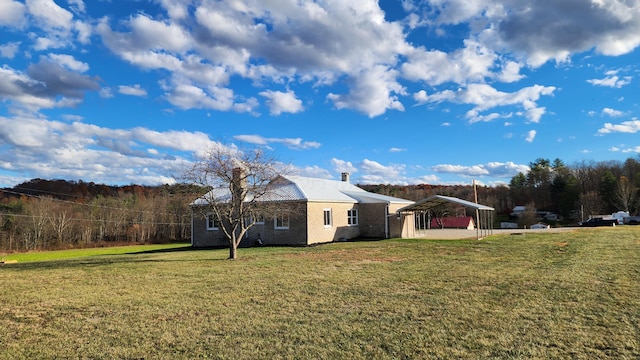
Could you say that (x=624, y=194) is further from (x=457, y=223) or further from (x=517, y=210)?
(x=457, y=223)

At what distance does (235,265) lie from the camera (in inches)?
588

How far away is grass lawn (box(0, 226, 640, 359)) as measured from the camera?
5285mm

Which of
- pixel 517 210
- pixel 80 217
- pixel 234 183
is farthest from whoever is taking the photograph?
pixel 517 210

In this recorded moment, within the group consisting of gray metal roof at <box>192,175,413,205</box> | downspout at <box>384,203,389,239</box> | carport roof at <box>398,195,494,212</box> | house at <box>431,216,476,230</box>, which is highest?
gray metal roof at <box>192,175,413,205</box>

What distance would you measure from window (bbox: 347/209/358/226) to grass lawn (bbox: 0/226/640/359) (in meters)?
15.4

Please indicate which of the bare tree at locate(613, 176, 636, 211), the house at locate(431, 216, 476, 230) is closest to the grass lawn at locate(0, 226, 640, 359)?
the house at locate(431, 216, 476, 230)

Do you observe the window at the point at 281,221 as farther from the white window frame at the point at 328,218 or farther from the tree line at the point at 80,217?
the tree line at the point at 80,217

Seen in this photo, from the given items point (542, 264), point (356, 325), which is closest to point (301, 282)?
point (356, 325)

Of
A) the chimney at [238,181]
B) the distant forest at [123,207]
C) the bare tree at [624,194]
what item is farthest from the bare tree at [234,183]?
the bare tree at [624,194]

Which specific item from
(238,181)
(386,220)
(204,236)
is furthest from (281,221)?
(238,181)

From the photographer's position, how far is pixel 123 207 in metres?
63.1

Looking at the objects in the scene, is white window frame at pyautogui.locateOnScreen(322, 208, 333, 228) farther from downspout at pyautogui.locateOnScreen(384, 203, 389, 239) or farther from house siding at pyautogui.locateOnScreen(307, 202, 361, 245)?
downspout at pyautogui.locateOnScreen(384, 203, 389, 239)

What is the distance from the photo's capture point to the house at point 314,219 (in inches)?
974

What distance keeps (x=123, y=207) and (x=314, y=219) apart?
161 ft
